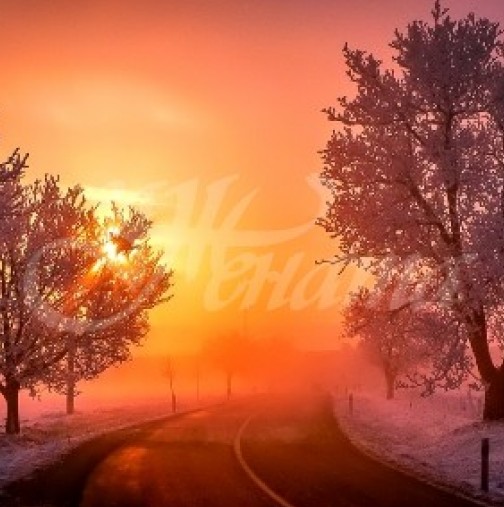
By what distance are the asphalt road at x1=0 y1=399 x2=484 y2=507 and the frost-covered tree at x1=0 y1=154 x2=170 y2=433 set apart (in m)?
4.05

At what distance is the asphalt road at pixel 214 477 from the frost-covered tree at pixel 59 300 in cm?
405

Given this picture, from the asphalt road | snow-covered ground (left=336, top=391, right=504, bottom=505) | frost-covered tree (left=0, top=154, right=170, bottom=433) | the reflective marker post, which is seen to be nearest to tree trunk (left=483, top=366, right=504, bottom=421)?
snow-covered ground (left=336, top=391, right=504, bottom=505)

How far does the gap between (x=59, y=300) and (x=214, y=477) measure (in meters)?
13.2

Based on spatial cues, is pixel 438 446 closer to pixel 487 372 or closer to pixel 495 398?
pixel 495 398

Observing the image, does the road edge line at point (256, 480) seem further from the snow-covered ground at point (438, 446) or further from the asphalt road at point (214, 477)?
the snow-covered ground at point (438, 446)

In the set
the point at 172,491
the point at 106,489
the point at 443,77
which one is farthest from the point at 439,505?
the point at 443,77

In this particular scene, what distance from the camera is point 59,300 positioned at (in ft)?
85.9

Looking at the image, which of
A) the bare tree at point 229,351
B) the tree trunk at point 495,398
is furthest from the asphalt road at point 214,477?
the bare tree at point 229,351

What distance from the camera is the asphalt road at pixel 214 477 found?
12633 millimetres

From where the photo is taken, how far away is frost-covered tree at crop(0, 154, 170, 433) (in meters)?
25.6

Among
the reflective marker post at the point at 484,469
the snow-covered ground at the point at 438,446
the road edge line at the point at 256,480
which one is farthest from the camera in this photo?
the snow-covered ground at the point at 438,446

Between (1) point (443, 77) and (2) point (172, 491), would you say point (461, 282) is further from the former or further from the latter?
(2) point (172, 491)

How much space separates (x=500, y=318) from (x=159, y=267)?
Result: 13943 millimetres

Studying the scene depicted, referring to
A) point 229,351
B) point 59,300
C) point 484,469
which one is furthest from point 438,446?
point 229,351
